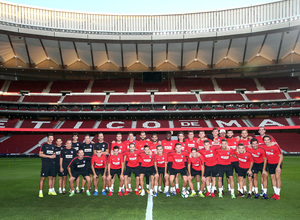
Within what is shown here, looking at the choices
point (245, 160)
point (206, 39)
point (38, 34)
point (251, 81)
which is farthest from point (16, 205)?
point (251, 81)

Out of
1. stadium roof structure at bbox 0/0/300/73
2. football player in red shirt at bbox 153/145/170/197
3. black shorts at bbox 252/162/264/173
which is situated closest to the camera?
black shorts at bbox 252/162/264/173

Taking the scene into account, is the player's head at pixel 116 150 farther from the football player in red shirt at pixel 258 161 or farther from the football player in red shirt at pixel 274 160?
the football player in red shirt at pixel 274 160

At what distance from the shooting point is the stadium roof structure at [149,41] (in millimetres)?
30984

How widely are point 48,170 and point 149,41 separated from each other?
26.2 metres

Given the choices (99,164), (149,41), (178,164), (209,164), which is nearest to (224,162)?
(209,164)

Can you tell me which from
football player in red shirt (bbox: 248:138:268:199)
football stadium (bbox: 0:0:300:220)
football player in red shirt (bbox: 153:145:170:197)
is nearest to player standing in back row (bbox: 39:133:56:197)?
football player in red shirt (bbox: 153:145:170:197)

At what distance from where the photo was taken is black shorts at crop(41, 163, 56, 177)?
851 centimetres

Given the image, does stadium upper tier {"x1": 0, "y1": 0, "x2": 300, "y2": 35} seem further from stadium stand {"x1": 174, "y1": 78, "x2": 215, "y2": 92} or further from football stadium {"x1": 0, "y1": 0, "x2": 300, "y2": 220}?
stadium stand {"x1": 174, "y1": 78, "x2": 215, "y2": 92}

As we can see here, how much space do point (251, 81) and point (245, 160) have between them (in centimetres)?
3536

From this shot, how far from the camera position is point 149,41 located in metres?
31.7

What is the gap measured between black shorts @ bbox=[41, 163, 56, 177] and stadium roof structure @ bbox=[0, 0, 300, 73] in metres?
25.1

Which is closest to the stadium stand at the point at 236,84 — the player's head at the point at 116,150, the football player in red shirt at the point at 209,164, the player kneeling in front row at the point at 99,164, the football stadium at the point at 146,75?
the football stadium at the point at 146,75

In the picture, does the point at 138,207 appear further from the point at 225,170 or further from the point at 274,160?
the point at 274,160

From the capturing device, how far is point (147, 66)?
37.8 m
